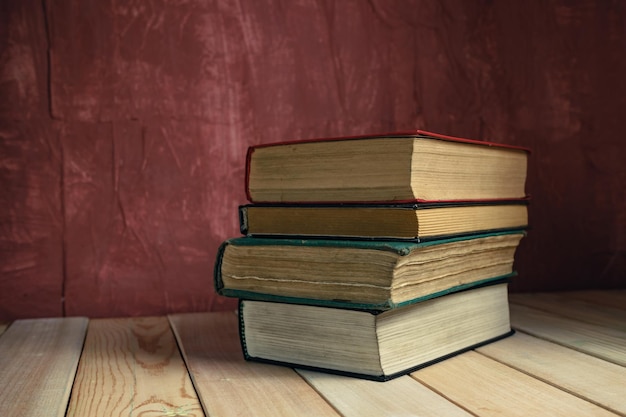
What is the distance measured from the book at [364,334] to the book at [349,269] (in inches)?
0.8

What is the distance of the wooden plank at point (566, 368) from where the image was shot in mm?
800

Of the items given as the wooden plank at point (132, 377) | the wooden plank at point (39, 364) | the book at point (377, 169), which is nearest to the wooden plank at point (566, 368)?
the book at point (377, 169)

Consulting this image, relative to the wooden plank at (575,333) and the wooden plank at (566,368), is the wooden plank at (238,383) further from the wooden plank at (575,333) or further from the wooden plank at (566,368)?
the wooden plank at (575,333)

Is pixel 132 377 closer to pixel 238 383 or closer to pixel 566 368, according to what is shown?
pixel 238 383

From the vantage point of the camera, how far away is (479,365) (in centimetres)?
94

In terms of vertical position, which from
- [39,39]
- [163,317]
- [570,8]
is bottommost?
[163,317]

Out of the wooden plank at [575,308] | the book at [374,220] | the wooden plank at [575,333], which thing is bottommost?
the wooden plank at [575,333]

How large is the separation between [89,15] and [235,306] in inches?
25.8

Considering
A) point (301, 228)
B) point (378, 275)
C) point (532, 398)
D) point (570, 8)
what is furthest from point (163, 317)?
point (570, 8)

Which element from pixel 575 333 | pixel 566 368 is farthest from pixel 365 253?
pixel 575 333

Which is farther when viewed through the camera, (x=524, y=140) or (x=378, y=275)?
(x=524, y=140)

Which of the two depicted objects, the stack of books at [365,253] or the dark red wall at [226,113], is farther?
the dark red wall at [226,113]

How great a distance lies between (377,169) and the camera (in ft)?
2.96

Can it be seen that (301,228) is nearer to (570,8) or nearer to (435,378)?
(435,378)
